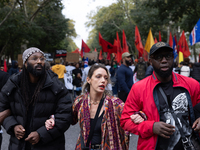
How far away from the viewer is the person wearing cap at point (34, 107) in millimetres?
2668

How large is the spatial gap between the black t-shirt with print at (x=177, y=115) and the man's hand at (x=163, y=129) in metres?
0.09

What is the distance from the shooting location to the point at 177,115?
7.11ft

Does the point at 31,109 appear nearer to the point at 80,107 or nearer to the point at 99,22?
the point at 80,107

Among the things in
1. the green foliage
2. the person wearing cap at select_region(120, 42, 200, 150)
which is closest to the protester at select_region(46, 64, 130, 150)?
the person wearing cap at select_region(120, 42, 200, 150)

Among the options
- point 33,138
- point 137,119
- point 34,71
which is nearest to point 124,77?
point 34,71

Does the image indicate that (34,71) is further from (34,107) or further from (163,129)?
(163,129)

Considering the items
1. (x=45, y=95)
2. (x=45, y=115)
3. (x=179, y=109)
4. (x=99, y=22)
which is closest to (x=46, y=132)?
(x=45, y=115)

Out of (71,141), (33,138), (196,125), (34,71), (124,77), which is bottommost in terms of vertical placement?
(71,141)

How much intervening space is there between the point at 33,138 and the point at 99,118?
76cm

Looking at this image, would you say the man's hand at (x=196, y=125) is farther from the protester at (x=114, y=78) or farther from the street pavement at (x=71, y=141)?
the protester at (x=114, y=78)

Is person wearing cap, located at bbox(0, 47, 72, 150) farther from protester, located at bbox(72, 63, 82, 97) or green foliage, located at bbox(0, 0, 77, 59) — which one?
green foliage, located at bbox(0, 0, 77, 59)

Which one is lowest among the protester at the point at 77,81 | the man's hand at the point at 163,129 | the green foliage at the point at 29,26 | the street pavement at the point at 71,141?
the street pavement at the point at 71,141

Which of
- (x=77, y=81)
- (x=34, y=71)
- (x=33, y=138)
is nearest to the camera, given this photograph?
(x=33, y=138)

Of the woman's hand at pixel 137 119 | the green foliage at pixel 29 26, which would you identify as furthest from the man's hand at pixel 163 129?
the green foliage at pixel 29 26
